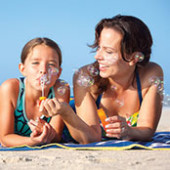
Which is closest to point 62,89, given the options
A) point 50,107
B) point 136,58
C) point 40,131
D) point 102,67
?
point 102,67

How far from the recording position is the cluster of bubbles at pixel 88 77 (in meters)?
3.35

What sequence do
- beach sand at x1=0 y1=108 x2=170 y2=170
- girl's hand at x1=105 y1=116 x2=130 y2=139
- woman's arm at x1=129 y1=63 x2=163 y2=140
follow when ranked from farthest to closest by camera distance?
woman's arm at x1=129 y1=63 x2=163 y2=140, girl's hand at x1=105 y1=116 x2=130 y2=139, beach sand at x1=0 y1=108 x2=170 y2=170

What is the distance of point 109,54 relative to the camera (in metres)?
3.18

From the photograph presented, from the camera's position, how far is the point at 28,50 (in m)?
3.31

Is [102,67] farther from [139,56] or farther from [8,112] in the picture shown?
[8,112]

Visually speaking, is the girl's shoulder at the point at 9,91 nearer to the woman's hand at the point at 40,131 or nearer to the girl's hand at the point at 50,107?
the woman's hand at the point at 40,131

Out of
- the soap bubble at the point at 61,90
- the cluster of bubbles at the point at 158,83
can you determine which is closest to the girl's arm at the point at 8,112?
the soap bubble at the point at 61,90

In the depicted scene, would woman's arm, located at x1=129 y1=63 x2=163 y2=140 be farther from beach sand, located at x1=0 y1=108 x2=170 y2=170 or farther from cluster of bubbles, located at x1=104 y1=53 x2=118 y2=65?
cluster of bubbles, located at x1=104 y1=53 x2=118 y2=65

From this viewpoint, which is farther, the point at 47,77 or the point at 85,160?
the point at 47,77

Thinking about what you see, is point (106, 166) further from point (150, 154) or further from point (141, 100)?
point (141, 100)

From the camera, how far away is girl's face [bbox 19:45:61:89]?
10.1ft

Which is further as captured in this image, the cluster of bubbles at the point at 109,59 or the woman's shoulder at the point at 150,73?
the woman's shoulder at the point at 150,73

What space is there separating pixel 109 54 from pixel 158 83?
567 mm

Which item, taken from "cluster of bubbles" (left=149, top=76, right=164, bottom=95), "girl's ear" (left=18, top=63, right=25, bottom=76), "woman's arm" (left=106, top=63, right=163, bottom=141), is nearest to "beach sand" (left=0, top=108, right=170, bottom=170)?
"woman's arm" (left=106, top=63, right=163, bottom=141)
